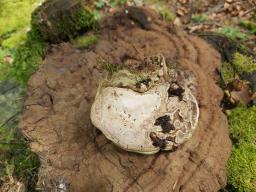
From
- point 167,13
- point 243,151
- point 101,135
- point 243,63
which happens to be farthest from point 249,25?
point 101,135

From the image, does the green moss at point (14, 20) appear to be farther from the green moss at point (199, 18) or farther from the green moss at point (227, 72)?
the green moss at point (227, 72)

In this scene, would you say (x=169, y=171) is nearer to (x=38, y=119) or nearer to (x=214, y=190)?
(x=214, y=190)

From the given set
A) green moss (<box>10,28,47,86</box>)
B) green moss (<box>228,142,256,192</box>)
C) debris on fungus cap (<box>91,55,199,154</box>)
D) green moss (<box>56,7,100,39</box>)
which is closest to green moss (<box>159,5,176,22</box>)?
green moss (<box>56,7,100,39</box>)

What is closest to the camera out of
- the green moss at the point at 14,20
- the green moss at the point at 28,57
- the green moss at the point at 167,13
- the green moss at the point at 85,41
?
the green moss at the point at 85,41

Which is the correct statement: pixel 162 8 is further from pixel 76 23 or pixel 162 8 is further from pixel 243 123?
pixel 243 123

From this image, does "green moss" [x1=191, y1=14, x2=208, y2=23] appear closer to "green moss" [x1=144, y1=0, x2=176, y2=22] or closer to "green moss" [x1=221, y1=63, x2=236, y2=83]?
"green moss" [x1=144, y1=0, x2=176, y2=22]

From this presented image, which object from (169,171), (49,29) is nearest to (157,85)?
(169,171)

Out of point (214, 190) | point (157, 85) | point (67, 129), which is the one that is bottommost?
point (214, 190)

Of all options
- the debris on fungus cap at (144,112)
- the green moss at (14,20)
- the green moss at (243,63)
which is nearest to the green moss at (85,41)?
the debris on fungus cap at (144,112)
